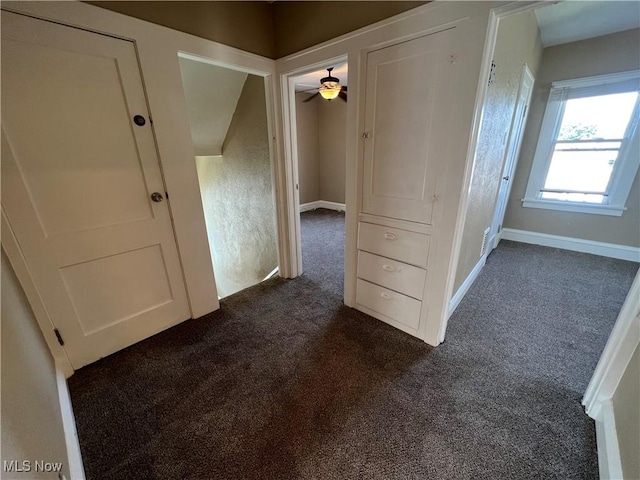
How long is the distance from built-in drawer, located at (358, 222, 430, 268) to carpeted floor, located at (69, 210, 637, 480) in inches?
23.4

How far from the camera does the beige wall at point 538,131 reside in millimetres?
2727

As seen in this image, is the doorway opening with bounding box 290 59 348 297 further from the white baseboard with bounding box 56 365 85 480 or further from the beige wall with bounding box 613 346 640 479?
the beige wall with bounding box 613 346 640 479

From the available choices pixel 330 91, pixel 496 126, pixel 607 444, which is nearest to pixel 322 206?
pixel 330 91

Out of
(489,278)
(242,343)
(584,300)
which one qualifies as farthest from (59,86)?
(584,300)

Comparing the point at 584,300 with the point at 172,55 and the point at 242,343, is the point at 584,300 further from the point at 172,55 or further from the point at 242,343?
the point at 172,55

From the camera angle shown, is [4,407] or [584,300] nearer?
[4,407]

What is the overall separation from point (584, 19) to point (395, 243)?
305 centimetres

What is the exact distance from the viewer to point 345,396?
4.62 feet

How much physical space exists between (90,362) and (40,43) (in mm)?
1789

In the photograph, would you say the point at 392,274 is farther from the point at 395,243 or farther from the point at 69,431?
the point at 69,431

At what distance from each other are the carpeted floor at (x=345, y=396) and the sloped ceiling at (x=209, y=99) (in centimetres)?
187

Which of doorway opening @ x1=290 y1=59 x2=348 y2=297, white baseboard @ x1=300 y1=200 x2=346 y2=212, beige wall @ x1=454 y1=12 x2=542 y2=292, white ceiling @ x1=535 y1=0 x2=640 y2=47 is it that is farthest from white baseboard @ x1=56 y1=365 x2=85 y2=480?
white baseboard @ x1=300 y1=200 x2=346 y2=212

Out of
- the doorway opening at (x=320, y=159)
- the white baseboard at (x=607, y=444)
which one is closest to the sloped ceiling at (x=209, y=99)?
the doorway opening at (x=320, y=159)

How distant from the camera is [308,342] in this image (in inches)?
71.6
